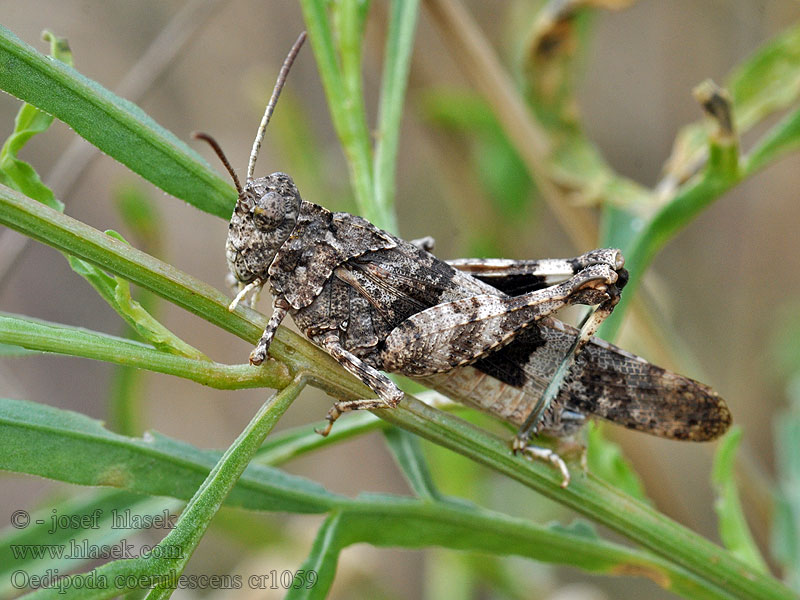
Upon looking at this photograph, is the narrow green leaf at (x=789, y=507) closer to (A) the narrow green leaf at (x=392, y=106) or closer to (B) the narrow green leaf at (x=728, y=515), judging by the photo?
(B) the narrow green leaf at (x=728, y=515)

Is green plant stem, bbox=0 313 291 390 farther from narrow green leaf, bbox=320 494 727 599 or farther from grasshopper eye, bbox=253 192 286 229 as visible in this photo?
grasshopper eye, bbox=253 192 286 229

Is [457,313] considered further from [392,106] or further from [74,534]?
[74,534]

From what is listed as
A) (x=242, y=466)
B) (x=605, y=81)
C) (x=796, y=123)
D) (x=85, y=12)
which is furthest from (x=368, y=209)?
(x=85, y=12)

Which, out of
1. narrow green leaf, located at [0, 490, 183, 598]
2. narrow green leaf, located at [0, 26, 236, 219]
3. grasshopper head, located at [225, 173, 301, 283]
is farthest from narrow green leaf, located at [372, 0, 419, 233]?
narrow green leaf, located at [0, 490, 183, 598]

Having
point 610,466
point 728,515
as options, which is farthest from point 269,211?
point 728,515

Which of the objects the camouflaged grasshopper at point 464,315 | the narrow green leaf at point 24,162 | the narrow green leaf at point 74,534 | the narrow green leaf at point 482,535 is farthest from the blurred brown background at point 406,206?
the narrow green leaf at point 24,162

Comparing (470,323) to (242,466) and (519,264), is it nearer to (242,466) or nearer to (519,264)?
(519,264)
